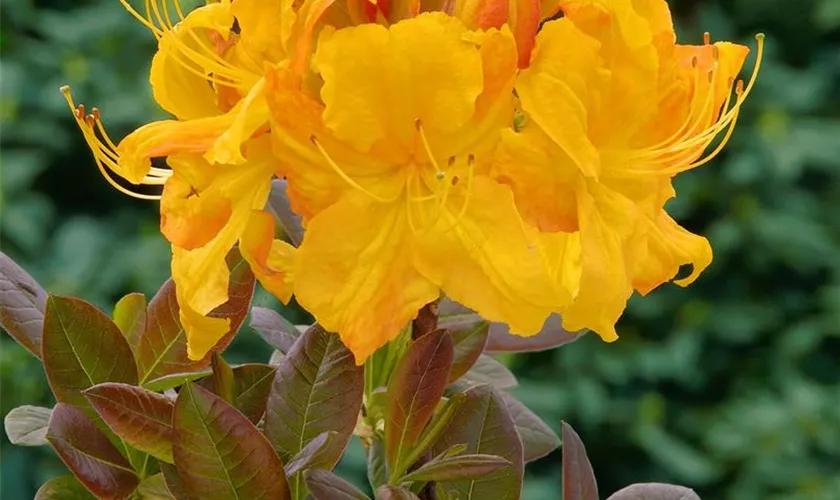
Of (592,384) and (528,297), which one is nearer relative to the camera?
(528,297)

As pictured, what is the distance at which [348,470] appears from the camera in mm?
1514

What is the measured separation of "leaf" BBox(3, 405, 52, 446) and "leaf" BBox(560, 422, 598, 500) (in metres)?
0.23

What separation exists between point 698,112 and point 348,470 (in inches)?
40.0

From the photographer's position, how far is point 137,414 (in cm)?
55

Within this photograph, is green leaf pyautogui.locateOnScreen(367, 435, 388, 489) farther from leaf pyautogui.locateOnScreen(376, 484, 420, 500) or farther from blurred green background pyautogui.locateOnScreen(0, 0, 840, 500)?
blurred green background pyautogui.locateOnScreen(0, 0, 840, 500)

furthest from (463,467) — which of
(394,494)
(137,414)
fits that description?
(137,414)

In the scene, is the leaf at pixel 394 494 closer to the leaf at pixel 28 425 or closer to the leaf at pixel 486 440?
the leaf at pixel 486 440

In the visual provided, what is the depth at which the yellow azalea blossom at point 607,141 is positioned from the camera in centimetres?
50

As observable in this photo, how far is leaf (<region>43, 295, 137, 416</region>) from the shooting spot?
58 cm

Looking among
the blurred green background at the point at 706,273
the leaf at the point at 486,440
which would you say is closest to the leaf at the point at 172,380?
the leaf at the point at 486,440

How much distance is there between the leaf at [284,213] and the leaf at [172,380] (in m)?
0.10

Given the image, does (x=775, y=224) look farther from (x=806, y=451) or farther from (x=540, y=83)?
(x=540, y=83)

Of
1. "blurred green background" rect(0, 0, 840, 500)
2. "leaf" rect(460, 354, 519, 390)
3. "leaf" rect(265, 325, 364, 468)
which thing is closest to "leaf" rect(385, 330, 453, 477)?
"leaf" rect(265, 325, 364, 468)

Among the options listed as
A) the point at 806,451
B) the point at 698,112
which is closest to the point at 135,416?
the point at 698,112
